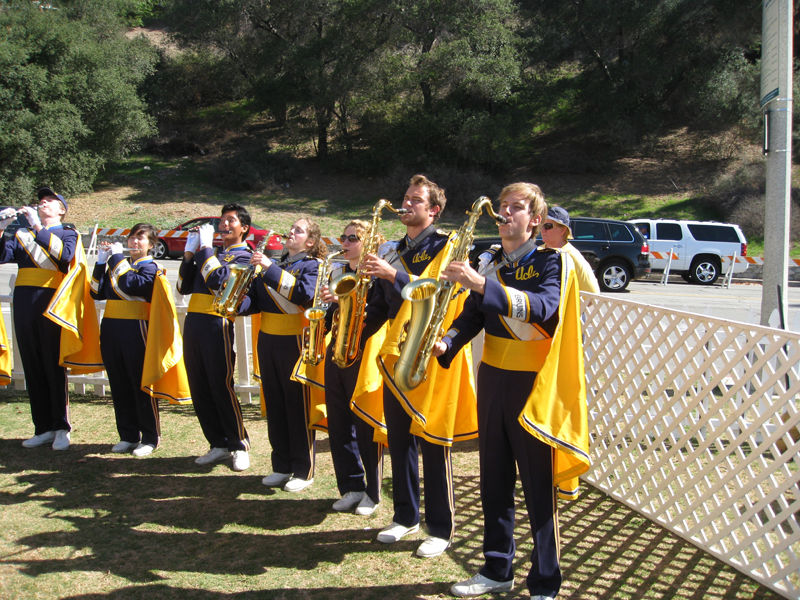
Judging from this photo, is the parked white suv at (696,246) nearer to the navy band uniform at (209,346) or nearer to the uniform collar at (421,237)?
the navy band uniform at (209,346)

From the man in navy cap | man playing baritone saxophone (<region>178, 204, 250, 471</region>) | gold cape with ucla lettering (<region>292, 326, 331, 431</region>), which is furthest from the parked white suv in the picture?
the man in navy cap

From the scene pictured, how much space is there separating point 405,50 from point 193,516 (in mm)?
29109

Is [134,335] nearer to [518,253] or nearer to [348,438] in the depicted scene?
[348,438]

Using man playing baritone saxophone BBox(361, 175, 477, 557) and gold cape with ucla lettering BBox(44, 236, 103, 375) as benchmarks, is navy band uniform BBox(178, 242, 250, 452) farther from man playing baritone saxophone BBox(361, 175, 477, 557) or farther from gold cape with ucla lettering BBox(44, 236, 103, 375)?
man playing baritone saxophone BBox(361, 175, 477, 557)

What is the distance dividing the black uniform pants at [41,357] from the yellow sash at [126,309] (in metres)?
0.52

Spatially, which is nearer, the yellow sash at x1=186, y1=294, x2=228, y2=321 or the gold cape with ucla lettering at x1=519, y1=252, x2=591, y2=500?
the gold cape with ucla lettering at x1=519, y1=252, x2=591, y2=500

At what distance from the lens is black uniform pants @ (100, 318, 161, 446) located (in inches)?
197

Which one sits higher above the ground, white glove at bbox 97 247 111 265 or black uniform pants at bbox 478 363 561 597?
white glove at bbox 97 247 111 265

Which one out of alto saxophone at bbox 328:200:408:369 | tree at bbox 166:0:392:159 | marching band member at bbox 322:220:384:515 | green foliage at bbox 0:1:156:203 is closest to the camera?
alto saxophone at bbox 328:200:408:369

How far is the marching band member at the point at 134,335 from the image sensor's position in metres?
4.94

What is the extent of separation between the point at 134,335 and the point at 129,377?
352 mm

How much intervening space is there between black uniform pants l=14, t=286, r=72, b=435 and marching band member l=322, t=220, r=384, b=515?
8.32 feet

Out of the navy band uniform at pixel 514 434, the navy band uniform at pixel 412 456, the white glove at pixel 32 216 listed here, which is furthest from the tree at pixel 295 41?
the navy band uniform at pixel 514 434

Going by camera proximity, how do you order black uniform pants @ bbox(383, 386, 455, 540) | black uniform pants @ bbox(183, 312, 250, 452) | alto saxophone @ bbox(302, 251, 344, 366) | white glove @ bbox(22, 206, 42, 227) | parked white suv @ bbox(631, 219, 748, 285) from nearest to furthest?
1. black uniform pants @ bbox(383, 386, 455, 540)
2. alto saxophone @ bbox(302, 251, 344, 366)
3. black uniform pants @ bbox(183, 312, 250, 452)
4. white glove @ bbox(22, 206, 42, 227)
5. parked white suv @ bbox(631, 219, 748, 285)
